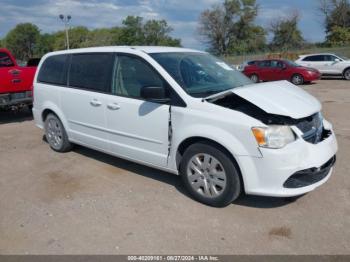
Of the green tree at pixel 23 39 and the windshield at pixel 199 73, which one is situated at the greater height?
the green tree at pixel 23 39

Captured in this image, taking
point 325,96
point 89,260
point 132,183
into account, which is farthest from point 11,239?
point 325,96

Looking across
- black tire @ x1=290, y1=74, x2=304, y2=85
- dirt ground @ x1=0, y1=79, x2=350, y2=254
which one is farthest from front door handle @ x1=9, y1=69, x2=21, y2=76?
black tire @ x1=290, y1=74, x2=304, y2=85

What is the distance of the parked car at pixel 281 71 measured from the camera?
58.7 feet

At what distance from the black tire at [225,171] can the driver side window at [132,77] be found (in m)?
0.88

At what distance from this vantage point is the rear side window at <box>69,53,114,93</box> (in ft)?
16.1

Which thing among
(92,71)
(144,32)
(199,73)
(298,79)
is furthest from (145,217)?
(144,32)

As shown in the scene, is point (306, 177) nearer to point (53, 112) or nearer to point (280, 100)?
point (280, 100)

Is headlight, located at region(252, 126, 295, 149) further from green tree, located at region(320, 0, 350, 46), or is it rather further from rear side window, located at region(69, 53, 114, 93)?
green tree, located at region(320, 0, 350, 46)

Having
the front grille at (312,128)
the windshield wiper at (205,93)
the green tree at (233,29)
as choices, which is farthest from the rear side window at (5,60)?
the green tree at (233,29)

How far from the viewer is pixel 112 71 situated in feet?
15.9

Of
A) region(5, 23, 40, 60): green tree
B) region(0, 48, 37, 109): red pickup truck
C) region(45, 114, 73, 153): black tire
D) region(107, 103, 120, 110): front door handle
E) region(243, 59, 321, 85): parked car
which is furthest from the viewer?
region(5, 23, 40, 60): green tree

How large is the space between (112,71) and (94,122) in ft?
2.61

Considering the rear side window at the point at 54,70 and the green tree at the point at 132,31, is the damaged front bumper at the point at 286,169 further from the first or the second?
the green tree at the point at 132,31

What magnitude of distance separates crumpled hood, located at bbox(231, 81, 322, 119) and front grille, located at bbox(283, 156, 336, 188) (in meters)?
0.57
